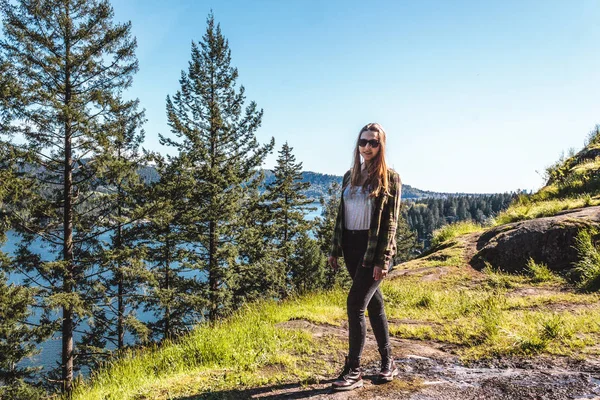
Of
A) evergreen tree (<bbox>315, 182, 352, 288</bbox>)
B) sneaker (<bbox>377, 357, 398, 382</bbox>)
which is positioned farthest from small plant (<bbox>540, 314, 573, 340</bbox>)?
evergreen tree (<bbox>315, 182, 352, 288</bbox>)

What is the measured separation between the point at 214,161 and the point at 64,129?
6.28m

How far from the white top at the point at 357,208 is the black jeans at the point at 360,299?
0.07 metres

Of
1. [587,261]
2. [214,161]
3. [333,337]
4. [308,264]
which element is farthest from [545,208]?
[308,264]

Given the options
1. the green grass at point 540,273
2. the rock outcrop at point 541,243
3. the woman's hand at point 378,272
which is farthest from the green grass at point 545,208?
the woman's hand at point 378,272

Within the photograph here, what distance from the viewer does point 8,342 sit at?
39.9ft

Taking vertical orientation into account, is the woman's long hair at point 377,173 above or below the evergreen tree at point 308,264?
above

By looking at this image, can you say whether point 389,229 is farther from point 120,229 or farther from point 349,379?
point 120,229

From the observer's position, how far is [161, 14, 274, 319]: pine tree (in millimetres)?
16078

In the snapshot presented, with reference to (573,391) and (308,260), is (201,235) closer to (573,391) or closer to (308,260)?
(573,391)

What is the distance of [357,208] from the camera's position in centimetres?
298

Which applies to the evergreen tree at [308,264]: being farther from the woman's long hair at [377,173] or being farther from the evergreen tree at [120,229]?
the woman's long hair at [377,173]

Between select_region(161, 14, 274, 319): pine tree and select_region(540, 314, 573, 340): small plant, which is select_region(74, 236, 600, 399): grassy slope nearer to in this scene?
select_region(540, 314, 573, 340): small plant

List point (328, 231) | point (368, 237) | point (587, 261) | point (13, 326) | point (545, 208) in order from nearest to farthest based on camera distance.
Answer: point (368, 237), point (587, 261), point (545, 208), point (13, 326), point (328, 231)

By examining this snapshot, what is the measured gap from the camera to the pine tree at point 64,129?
1106cm
